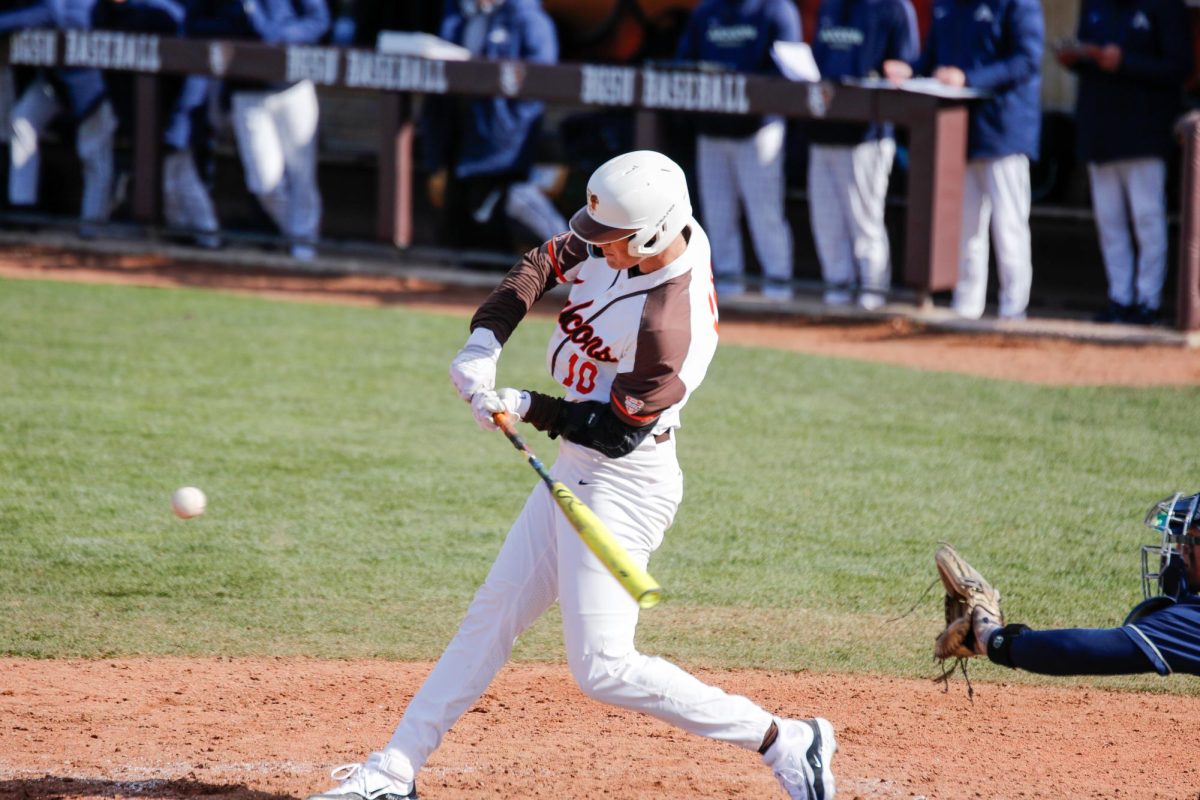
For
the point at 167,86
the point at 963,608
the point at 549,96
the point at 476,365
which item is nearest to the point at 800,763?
the point at 963,608

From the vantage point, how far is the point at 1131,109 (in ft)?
30.7

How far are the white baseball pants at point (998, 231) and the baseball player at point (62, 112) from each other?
660 cm

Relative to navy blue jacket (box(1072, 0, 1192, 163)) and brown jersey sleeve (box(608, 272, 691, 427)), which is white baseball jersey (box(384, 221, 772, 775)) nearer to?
brown jersey sleeve (box(608, 272, 691, 427))

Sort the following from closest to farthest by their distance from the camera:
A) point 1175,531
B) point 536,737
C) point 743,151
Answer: point 1175,531
point 536,737
point 743,151

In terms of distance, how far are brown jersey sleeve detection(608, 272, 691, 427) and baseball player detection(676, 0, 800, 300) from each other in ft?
21.7

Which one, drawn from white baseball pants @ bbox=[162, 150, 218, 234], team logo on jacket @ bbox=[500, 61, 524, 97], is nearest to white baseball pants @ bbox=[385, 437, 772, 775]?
team logo on jacket @ bbox=[500, 61, 524, 97]

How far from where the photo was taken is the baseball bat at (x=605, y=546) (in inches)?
140

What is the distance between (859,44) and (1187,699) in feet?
19.3

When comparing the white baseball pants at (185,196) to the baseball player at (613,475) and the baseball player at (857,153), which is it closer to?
the baseball player at (857,153)

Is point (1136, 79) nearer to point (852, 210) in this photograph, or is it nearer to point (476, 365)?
point (852, 210)

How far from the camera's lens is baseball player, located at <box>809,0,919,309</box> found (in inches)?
388

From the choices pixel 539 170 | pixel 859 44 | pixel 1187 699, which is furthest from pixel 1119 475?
pixel 539 170

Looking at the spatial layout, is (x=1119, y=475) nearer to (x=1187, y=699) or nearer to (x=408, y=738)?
(x=1187, y=699)

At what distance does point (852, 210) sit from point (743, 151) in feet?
2.94
